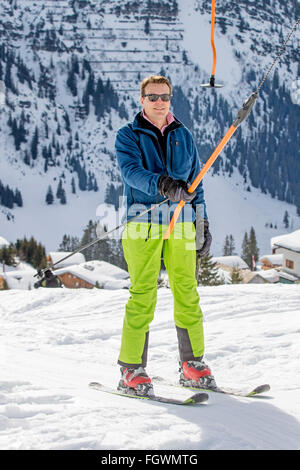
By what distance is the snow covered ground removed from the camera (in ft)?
8.01

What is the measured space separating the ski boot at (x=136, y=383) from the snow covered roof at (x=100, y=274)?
62.4 meters

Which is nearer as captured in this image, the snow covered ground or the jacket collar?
the snow covered ground

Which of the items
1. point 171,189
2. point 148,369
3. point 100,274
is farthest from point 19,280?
point 171,189

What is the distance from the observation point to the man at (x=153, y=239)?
3625 millimetres

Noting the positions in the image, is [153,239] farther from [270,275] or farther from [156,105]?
[270,275]

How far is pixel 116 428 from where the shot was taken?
2.47 meters

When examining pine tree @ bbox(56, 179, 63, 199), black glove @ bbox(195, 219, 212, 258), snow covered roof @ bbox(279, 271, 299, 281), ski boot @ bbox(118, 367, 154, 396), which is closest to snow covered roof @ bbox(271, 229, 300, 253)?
snow covered roof @ bbox(279, 271, 299, 281)

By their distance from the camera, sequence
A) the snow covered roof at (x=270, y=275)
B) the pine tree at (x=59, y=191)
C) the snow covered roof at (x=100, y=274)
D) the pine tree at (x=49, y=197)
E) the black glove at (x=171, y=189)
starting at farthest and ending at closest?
the pine tree at (x=59, y=191), the pine tree at (x=49, y=197), the snow covered roof at (x=100, y=274), the snow covered roof at (x=270, y=275), the black glove at (x=171, y=189)

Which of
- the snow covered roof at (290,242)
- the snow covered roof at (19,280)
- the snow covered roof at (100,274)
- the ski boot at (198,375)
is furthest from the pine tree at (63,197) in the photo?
the ski boot at (198,375)

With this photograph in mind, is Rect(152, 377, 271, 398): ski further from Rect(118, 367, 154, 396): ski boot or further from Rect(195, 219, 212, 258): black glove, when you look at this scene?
Rect(195, 219, 212, 258): black glove

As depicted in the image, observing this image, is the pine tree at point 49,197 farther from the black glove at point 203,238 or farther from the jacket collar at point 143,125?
the jacket collar at point 143,125

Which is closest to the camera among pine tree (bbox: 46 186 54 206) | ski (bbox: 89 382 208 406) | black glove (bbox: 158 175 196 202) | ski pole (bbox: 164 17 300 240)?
ski (bbox: 89 382 208 406)

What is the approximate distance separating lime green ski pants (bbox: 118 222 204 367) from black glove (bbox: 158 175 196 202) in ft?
1.14

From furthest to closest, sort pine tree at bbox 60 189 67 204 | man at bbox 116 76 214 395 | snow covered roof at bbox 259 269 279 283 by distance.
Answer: pine tree at bbox 60 189 67 204, snow covered roof at bbox 259 269 279 283, man at bbox 116 76 214 395
